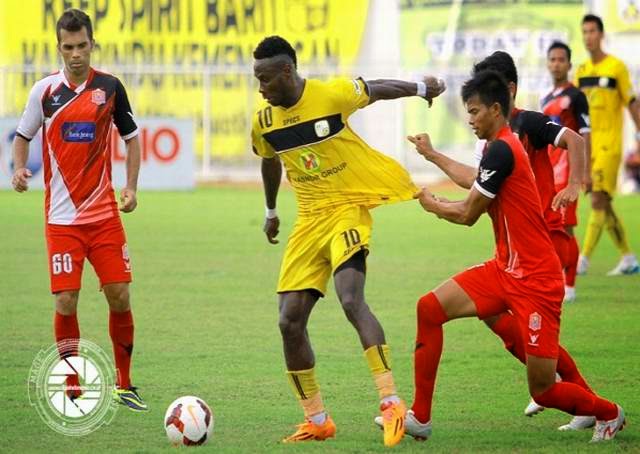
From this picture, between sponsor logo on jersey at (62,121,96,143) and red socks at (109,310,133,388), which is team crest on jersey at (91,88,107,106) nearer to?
sponsor logo on jersey at (62,121,96,143)

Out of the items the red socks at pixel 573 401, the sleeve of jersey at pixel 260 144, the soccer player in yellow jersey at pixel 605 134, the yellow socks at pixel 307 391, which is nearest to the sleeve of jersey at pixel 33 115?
the sleeve of jersey at pixel 260 144

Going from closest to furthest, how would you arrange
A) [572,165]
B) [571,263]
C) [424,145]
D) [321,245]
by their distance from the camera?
[424,145] < [321,245] < [572,165] < [571,263]

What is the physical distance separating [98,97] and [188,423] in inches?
93.4

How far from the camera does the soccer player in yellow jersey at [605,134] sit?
15352mm

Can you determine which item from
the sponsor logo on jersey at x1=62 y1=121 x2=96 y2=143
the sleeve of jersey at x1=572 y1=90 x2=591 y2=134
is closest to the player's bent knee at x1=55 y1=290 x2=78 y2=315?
the sponsor logo on jersey at x1=62 y1=121 x2=96 y2=143

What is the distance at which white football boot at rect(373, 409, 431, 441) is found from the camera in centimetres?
749

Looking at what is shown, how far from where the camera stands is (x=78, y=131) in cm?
852

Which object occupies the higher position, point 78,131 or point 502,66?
point 502,66

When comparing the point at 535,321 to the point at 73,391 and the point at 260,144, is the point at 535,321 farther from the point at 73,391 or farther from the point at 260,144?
the point at 73,391

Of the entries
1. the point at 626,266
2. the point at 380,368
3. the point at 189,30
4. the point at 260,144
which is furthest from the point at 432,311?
the point at 189,30

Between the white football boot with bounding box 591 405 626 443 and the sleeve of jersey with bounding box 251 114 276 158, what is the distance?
247cm

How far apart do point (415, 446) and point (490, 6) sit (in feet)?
95.8

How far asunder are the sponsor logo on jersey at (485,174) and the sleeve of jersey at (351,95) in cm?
99

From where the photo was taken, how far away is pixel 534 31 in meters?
35.2
